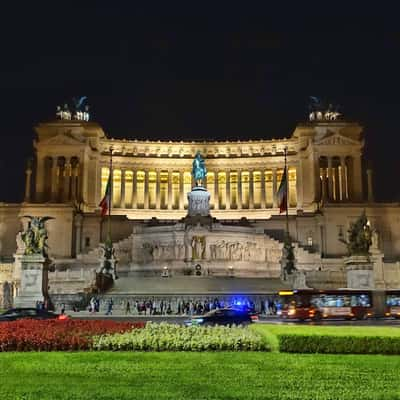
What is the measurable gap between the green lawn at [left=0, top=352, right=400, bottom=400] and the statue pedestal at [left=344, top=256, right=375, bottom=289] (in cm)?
3398

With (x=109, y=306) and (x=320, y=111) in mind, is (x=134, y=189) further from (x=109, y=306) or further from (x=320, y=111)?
(x=109, y=306)

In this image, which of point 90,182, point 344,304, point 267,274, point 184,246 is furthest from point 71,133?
point 344,304

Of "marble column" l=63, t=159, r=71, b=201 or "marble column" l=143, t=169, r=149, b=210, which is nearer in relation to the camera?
"marble column" l=63, t=159, r=71, b=201

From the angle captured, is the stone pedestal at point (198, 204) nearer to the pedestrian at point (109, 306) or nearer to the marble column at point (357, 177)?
the marble column at point (357, 177)

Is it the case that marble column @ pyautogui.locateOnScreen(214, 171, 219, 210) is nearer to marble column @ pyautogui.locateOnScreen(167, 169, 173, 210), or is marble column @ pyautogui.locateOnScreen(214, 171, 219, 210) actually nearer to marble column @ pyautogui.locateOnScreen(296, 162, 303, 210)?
marble column @ pyautogui.locateOnScreen(167, 169, 173, 210)

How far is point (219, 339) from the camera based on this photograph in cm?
1944

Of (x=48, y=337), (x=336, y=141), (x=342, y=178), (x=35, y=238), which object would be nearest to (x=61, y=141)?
(x=336, y=141)

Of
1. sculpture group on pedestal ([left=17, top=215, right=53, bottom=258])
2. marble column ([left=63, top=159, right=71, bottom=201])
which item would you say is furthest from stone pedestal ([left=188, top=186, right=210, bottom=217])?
sculpture group on pedestal ([left=17, top=215, right=53, bottom=258])

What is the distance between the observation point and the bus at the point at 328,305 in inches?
1748

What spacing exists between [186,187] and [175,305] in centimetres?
6306

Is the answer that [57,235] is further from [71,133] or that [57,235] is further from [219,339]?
[219,339]

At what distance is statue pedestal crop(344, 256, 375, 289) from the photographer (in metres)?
50.3

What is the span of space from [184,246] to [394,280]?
26888mm

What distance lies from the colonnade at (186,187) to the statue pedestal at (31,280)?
6198 cm
